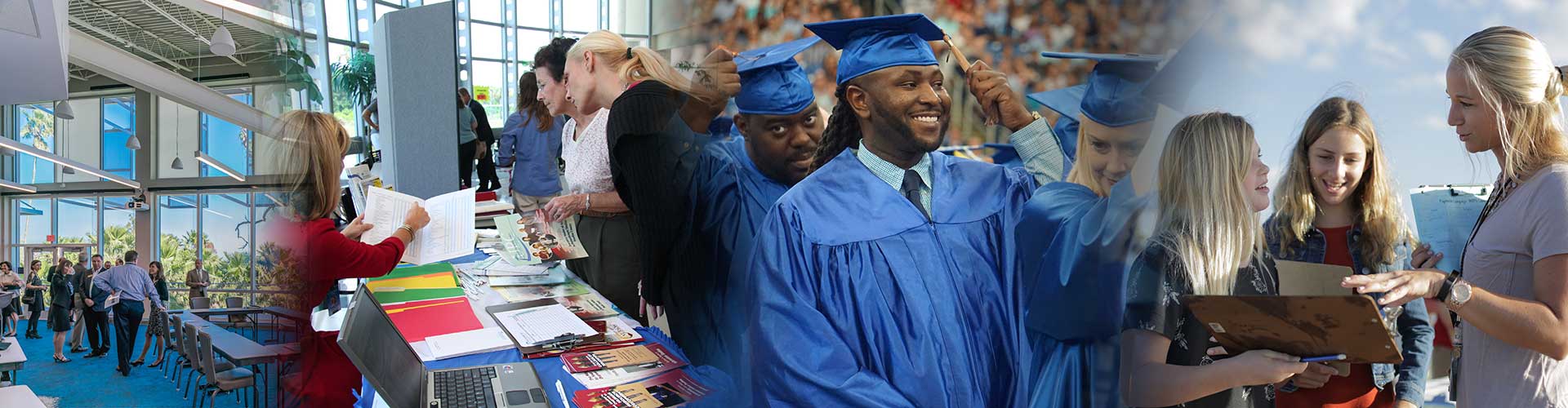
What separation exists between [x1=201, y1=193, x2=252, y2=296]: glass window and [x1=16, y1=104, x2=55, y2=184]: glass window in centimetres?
438

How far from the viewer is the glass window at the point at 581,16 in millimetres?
1020

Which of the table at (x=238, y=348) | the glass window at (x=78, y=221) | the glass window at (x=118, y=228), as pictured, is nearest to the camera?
the table at (x=238, y=348)

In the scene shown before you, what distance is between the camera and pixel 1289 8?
1.80 meters

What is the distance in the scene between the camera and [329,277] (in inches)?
61.1

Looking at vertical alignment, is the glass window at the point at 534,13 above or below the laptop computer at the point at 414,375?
above

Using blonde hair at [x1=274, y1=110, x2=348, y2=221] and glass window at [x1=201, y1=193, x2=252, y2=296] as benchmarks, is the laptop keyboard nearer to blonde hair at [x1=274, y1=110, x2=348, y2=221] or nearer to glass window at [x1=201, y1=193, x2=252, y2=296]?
blonde hair at [x1=274, y1=110, x2=348, y2=221]

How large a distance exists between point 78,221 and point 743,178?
14223 millimetres

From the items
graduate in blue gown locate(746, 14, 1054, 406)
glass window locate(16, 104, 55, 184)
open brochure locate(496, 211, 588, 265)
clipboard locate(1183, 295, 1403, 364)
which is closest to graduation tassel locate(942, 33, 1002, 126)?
graduate in blue gown locate(746, 14, 1054, 406)

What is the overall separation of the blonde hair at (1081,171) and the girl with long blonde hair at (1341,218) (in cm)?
118

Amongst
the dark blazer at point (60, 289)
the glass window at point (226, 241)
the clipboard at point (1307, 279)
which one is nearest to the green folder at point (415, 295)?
the clipboard at point (1307, 279)

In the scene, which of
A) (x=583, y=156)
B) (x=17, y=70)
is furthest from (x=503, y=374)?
(x=17, y=70)

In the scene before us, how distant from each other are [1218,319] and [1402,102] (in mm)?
1098

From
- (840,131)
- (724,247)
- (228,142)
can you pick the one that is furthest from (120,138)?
(840,131)

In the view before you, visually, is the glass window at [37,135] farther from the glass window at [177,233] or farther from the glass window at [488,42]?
→ the glass window at [488,42]
